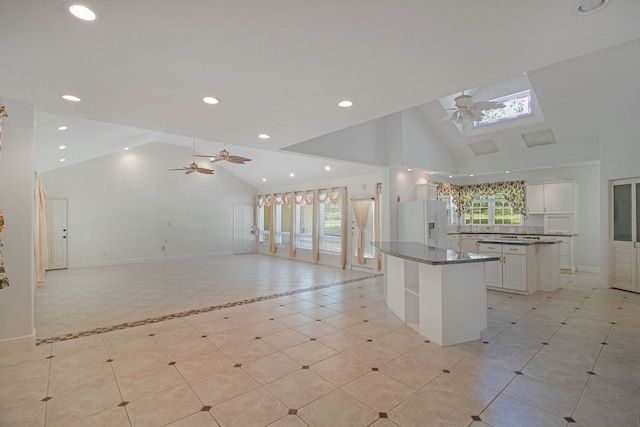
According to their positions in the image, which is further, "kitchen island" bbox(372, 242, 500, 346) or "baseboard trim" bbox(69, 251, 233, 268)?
"baseboard trim" bbox(69, 251, 233, 268)

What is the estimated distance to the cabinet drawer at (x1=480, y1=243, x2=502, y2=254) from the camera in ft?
18.4

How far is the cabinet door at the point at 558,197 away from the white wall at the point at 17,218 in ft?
34.0

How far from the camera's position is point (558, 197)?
301 inches

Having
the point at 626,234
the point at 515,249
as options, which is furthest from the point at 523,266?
the point at 626,234

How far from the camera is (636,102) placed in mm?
5332

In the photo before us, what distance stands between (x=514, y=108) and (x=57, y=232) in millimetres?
12713

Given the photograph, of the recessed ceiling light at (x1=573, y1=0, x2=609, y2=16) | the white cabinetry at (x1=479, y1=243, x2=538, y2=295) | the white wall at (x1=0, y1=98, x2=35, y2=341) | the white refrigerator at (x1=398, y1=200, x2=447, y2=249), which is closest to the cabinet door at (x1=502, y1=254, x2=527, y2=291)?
the white cabinetry at (x1=479, y1=243, x2=538, y2=295)

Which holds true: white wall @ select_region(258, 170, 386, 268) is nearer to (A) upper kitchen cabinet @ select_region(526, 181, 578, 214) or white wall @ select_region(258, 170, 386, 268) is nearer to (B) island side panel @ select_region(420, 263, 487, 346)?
(B) island side panel @ select_region(420, 263, 487, 346)

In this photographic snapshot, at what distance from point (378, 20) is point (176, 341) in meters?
3.84

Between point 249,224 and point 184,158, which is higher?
point 184,158

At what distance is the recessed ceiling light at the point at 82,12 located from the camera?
5.43 feet

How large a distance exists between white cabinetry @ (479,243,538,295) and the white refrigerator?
1.37 m

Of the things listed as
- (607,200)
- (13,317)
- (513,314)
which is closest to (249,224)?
(13,317)

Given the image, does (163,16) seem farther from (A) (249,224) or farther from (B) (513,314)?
(A) (249,224)
